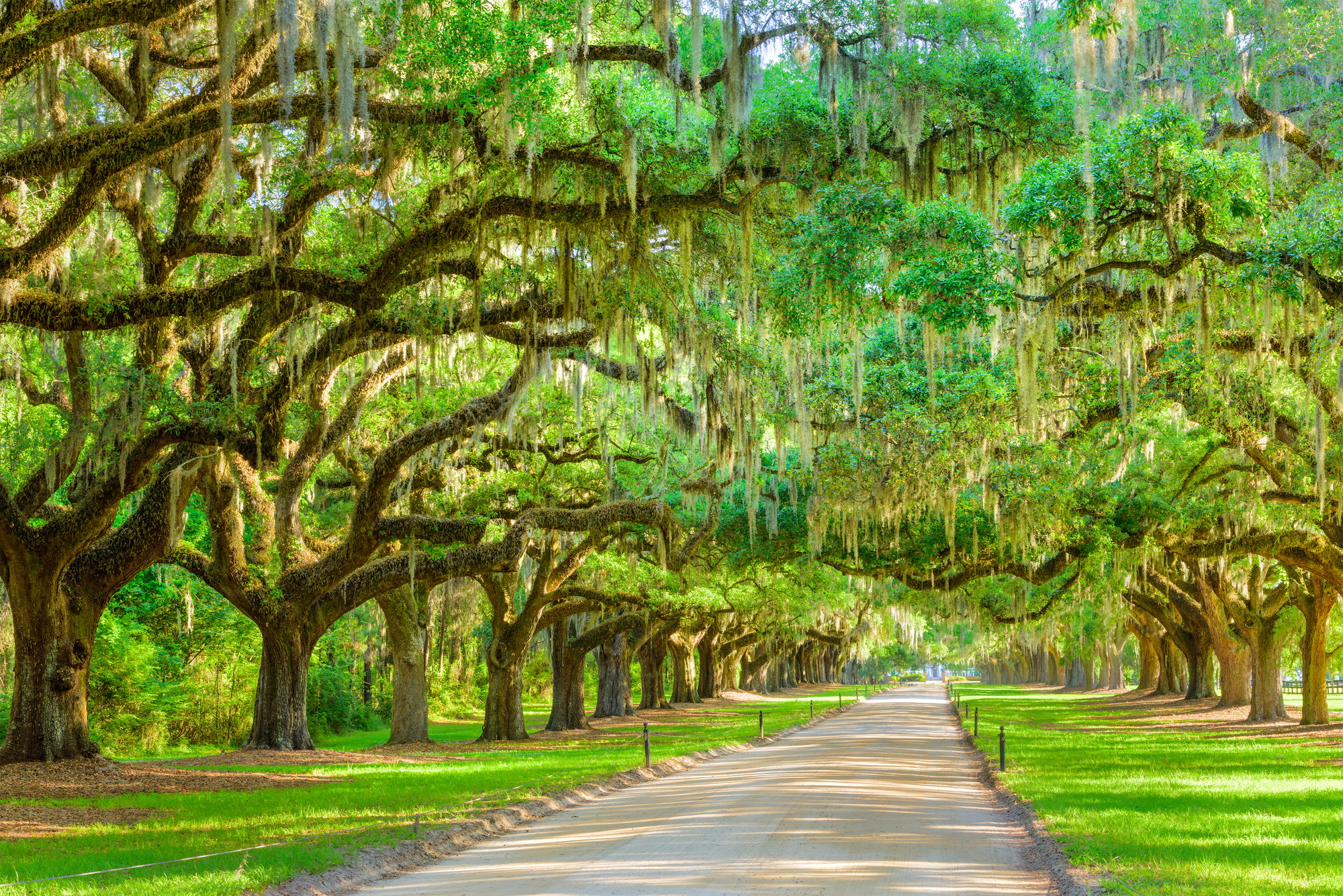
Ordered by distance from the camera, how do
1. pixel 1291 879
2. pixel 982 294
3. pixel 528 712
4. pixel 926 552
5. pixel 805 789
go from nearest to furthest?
pixel 1291 879 → pixel 982 294 → pixel 805 789 → pixel 926 552 → pixel 528 712

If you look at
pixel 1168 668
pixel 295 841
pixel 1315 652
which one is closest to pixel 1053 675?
pixel 1168 668

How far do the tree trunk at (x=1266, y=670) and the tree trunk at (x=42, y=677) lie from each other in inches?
1135

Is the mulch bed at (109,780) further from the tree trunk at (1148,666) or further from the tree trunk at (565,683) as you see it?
the tree trunk at (1148,666)

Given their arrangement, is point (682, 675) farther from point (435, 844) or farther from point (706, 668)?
point (435, 844)

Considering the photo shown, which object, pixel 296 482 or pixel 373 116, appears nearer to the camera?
pixel 373 116

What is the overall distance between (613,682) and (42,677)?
88.1ft

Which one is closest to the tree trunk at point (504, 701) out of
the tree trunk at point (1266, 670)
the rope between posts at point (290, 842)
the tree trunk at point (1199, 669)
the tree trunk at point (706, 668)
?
the rope between posts at point (290, 842)

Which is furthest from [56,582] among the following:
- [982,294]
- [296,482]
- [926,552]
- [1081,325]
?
[926,552]

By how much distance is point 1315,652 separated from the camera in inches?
1088

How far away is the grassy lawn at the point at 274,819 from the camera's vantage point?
8250 mm

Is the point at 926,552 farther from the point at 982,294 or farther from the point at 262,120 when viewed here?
the point at 262,120

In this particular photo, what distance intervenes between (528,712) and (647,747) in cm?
3221

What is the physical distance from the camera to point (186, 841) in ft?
33.6

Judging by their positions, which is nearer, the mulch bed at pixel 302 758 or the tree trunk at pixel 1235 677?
the mulch bed at pixel 302 758
